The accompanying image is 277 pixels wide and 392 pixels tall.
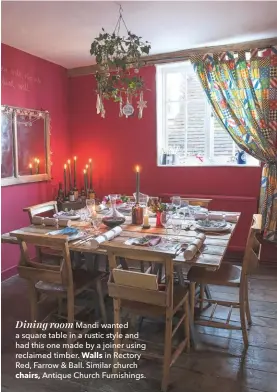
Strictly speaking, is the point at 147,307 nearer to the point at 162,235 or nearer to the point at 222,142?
the point at 162,235

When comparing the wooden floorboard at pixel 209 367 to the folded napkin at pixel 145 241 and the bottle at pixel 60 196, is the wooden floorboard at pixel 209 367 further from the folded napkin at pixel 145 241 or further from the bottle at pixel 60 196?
the bottle at pixel 60 196

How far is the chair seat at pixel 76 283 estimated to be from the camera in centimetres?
227

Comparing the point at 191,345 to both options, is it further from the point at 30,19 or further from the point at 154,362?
the point at 30,19

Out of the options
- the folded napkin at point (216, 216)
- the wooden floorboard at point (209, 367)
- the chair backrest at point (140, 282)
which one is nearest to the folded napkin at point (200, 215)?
the folded napkin at point (216, 216)

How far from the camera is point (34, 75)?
386 centimetres

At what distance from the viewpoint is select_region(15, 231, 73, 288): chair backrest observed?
2.05 meters

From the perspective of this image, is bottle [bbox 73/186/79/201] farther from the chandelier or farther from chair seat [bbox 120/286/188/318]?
chair seat [bbox 120/286/188/318]

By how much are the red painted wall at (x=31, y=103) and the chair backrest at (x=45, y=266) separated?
3.86ft

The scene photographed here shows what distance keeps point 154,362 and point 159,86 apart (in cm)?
319

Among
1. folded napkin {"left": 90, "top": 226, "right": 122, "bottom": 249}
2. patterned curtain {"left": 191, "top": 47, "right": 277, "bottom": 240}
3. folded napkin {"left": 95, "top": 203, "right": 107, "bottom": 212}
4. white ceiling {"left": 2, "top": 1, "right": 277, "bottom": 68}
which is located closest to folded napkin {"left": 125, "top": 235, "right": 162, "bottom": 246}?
folded napkin {"left": 90, "top": 226, "right": 122, "bottom": 249}

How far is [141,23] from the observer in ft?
9.92

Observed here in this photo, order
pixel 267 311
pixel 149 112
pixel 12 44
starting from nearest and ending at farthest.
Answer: pixel 267 311
pixel 12 44
pixel 149 112

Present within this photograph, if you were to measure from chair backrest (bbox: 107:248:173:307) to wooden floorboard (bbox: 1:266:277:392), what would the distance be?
0.50 m

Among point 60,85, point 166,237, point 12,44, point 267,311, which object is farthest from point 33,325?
point 60,85
